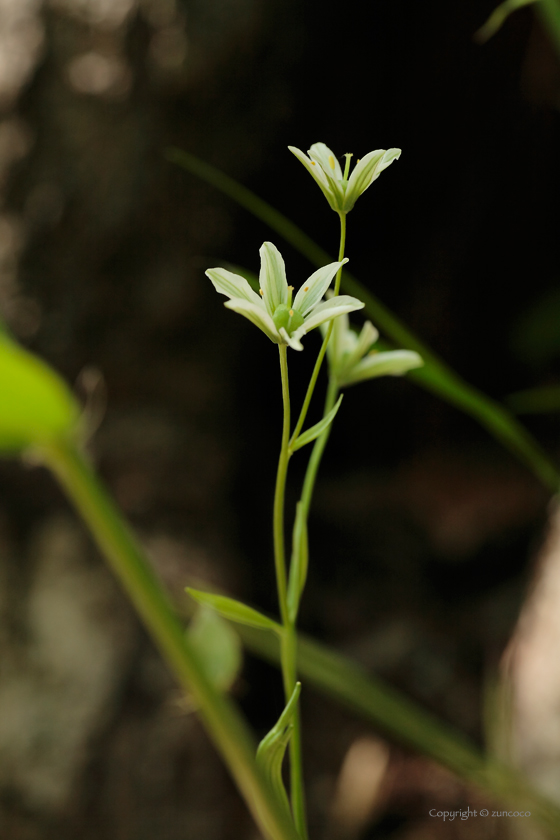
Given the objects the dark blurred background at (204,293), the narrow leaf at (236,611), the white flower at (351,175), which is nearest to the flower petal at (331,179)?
the white flower at (351,175)

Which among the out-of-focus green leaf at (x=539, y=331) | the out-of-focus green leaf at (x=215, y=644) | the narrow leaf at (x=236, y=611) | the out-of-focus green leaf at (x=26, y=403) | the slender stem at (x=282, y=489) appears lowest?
the out-of-focus green leaf at (x=539, y=331)

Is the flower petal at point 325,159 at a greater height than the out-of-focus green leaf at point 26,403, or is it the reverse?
the flower petal at point 325,159

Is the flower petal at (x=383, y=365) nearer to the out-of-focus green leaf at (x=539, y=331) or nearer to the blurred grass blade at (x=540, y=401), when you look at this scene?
the blurred grass blade at (x=540, y=401)

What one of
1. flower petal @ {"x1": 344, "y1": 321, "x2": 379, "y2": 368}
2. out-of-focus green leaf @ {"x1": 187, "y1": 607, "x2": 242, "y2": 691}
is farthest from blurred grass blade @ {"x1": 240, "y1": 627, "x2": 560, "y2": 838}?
flower petal @ {"x1": 344, "y1": 321, "x2": 379, "y2": 368}

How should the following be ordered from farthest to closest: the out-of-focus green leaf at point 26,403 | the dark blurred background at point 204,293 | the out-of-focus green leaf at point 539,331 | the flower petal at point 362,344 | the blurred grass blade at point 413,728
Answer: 1. the out-of-focus green leaf at point 539,331
2. the dark blurred background at point 204,293
3. the blurred grass blade at point 413,728
4. the flower petal at point 362,344
5. the out-of-focus green leaf at point 26,403

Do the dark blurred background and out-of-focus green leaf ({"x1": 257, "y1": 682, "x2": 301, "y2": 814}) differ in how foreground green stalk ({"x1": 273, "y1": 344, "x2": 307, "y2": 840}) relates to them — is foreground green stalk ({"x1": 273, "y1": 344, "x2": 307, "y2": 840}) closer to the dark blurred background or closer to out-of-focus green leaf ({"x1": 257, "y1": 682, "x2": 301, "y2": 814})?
out-of-focus green leaf ({"x1": 257, "y1": 682, "x2": 301, "y2": 814})

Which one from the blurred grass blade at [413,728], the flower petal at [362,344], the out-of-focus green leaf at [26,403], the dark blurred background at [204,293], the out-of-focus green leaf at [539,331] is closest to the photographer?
the out-of-focus green leaf at [26,403]

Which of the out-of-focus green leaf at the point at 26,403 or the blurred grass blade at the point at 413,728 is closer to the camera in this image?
the out-of-focus green leaf at the point at 26,403
